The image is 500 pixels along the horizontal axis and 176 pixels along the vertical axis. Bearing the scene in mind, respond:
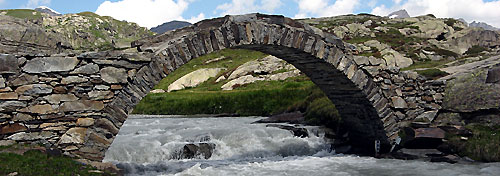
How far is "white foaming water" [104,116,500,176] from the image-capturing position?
10727 millimetres

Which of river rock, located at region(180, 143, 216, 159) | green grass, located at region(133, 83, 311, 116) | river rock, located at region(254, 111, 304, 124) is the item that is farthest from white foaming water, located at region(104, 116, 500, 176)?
green grass, located at region(133, 83, 311, 116)

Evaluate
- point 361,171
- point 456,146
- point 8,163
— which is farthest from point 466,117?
point 8,163

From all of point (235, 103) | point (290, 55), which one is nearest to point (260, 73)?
point (235, 103)

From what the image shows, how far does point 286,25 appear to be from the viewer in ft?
35.1

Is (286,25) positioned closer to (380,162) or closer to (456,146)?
(380,162)

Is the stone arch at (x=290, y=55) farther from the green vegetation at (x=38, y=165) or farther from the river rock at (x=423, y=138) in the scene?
the green vegetation at (x=38, y=165)

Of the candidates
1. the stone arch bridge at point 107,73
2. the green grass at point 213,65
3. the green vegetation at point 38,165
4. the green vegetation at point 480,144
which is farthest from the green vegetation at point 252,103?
the green grass at point 213,65

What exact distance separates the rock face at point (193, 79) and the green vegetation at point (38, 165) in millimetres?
38735

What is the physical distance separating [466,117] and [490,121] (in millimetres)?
727

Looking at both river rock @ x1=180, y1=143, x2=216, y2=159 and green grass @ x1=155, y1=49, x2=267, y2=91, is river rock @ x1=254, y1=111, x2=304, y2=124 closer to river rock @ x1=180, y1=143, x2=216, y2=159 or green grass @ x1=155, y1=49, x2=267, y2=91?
river rock @ x1=180, y1=143, x2=216, y2=159

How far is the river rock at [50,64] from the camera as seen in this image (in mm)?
7980

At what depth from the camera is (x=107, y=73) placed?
28.0 ft

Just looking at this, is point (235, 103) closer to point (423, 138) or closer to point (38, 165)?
point (423, 138)

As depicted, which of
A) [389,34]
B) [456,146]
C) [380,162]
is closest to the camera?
[456,146]
